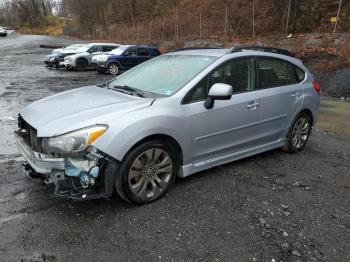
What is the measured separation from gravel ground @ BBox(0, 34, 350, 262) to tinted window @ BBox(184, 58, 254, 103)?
3.60 ft

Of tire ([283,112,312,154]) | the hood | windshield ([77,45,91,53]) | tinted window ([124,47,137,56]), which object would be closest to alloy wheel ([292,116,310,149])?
tire ([283,112,312,154])

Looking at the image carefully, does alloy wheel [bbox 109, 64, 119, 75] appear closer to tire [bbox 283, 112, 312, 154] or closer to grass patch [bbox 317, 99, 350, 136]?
grass patch [bbox 317, 99, 350, 136]

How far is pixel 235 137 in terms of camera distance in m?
4.80

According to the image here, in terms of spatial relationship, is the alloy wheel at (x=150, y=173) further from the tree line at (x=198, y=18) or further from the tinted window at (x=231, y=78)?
the tree line at (x=198, y=18)

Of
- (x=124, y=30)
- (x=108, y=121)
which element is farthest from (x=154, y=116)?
(x=124, y=30)

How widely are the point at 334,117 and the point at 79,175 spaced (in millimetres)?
6980

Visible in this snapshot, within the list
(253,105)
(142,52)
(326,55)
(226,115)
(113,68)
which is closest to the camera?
(226,115)

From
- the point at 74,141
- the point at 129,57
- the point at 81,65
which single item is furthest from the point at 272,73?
the point at 81,65

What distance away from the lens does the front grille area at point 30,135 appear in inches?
148

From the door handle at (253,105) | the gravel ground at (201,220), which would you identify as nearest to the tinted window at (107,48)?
the gravel ground at (201,220)

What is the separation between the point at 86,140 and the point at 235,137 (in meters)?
2.03

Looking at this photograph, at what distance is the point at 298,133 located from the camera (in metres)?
5.89

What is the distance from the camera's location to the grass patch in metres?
7.76

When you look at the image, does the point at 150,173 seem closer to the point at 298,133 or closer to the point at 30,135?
the point at 30,135
